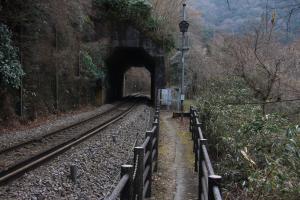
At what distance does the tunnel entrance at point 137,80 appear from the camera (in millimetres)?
70806

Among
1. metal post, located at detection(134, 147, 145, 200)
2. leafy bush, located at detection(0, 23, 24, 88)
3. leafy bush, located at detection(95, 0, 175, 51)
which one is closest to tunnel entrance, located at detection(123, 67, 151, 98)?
leafy bush, located at detection(95, 0, 175, 51)

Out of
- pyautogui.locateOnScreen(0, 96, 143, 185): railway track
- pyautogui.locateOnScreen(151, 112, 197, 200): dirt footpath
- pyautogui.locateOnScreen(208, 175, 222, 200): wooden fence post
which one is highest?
pyautogui.locateOnScreen(208, 175, 222, 200): wooden fence post

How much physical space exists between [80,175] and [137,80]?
230 feet

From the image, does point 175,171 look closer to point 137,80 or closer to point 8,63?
point 8,63

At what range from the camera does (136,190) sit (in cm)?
539

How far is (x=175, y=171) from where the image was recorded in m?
9.46

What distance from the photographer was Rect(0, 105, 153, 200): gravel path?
734 cm

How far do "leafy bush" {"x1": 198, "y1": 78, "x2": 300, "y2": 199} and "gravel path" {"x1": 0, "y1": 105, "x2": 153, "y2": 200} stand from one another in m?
2.37

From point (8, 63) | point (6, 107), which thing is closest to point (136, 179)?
point (8, 63)

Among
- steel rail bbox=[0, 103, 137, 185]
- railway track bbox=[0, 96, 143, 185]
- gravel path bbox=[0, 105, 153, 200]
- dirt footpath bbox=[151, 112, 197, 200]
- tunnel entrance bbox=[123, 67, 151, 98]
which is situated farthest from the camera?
tunnel entrance bbox=[123, 67, 151, 98]

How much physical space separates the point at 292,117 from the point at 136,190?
338 inches

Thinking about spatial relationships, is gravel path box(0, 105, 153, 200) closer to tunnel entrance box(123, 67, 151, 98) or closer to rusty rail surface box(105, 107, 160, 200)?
rusty rail surface box(105, 107, 160, 200)

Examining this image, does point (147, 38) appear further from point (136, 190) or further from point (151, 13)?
point (136, 190)

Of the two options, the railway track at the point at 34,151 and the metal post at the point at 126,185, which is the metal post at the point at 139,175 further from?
the railway track at the point at 34,151
